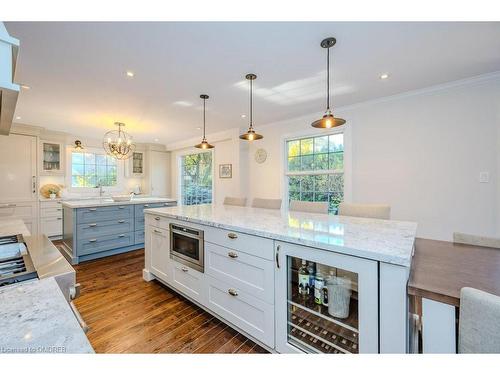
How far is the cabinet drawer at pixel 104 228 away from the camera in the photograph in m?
3.29

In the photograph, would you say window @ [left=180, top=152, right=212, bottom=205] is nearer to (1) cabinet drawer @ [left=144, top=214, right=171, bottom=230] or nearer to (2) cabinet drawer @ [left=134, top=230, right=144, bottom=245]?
(2) cabinet drawer @ [left=134, top=230, right=144, bottom=245]

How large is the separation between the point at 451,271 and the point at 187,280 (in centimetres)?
191

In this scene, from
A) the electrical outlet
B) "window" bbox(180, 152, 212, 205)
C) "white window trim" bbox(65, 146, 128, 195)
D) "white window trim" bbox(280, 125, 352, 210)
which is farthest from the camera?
"window" bbox(180, 152, 212, 205)

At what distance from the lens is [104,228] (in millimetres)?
3514

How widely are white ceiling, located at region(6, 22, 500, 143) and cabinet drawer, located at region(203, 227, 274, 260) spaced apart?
5.00 feet

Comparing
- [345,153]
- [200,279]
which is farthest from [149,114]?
[345,153]

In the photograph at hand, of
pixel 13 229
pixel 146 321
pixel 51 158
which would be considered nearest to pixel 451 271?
pixel 146 321

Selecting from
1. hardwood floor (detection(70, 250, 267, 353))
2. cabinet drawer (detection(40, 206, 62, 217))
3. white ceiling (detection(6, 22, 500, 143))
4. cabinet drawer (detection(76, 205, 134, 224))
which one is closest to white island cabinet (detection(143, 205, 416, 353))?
hardwood floor (detection(70, 250, 267, 353))

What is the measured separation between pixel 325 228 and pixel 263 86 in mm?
1915

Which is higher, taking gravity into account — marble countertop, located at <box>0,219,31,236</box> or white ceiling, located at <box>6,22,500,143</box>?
white ceiling, located at <box>6,22,500,143</box>

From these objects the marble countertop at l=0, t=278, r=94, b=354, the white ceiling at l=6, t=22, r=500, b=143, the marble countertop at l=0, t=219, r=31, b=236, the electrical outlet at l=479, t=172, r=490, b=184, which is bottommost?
the marble countertop at l=0, t=278, r=94, b=354

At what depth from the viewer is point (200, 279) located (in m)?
1.95

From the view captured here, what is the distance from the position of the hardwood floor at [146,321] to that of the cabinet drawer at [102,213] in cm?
92

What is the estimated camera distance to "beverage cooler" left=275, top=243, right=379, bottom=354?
42.1 inches
